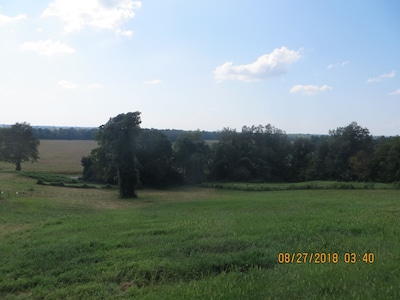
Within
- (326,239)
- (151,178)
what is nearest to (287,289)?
(326,239)

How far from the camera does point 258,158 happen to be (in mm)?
73875

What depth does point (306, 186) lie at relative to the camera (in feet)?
160

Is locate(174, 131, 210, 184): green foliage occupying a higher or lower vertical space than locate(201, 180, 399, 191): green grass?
higher

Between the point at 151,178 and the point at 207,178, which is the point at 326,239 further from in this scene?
the point at 207,178

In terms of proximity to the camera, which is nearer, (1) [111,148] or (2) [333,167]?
(1) [111,148]

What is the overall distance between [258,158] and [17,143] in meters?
45.4

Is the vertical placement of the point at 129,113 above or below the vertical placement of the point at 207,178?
above

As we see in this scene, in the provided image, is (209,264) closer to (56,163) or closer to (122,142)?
(122,142)

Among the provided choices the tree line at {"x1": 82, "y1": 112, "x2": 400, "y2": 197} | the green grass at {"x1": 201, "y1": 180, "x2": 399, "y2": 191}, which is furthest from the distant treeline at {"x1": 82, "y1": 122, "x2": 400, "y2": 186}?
the green grass at {"x1": 201, "y1": 180, "x2": 399, "y2": 191}

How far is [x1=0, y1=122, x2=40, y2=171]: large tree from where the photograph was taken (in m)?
67.1

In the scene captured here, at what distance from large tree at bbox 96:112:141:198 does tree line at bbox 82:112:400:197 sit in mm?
6140

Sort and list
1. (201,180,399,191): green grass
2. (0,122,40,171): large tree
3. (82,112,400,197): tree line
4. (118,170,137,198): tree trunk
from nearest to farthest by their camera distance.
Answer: (118,170,137,198): tree trunk < (201,180,399,191): green grass < (82,112,400,197): tree line < (0,122,40,171): large tree

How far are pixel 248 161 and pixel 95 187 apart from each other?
30069 millimetres
